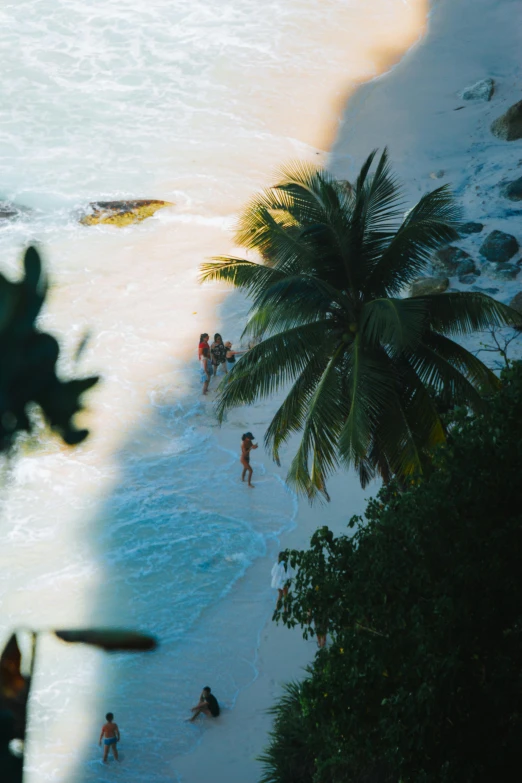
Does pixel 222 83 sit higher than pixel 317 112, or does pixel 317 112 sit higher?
pixel 222 83

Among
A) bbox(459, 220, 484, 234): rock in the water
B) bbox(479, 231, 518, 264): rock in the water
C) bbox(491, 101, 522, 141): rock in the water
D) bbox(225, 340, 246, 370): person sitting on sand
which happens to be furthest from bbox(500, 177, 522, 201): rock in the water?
bbox(225, 340, 246, 370): person sitting on sand

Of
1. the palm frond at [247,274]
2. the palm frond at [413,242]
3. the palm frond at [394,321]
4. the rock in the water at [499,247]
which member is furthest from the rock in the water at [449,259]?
the palm frond at [394,321]

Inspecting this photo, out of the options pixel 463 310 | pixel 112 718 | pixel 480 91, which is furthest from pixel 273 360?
pixel 480 91

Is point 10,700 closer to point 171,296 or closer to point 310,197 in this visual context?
point 310,197

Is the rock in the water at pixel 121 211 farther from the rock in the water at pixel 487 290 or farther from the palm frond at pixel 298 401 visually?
the palm frond at pixel 298 401

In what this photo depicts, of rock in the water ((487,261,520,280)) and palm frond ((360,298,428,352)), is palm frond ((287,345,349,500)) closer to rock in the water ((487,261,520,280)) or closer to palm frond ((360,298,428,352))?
palm frond ((360,298,428,352))

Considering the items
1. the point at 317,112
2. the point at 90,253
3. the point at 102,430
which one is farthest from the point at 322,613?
the point at 317,112
